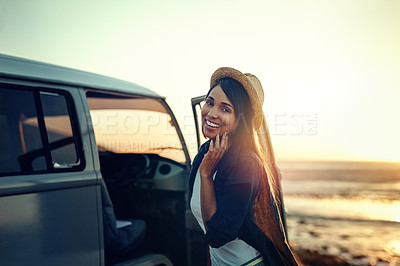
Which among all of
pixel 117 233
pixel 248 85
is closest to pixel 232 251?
pixel 248 85

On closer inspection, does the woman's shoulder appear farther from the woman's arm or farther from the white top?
the white top

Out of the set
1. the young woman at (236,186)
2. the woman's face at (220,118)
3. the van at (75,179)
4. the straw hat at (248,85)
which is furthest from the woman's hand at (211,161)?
the van at (75,179)

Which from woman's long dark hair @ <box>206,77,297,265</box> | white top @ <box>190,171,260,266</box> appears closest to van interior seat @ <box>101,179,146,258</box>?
white top @ <box>190,171,260,266</box>

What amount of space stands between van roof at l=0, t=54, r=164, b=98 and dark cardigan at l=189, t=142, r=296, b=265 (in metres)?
1.50

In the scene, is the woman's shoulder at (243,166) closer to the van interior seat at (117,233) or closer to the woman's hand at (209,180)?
the woman's hand at (209,180)

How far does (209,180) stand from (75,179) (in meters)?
1.18

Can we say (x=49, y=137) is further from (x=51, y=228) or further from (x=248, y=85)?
(x=248, y=85)

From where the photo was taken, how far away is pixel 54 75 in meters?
2.04

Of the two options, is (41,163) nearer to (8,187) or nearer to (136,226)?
(8,187)

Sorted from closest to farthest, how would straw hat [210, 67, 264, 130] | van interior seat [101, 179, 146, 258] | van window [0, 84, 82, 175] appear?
straw hat [210, 67, 264, 130] → van window [0, 84, 82, 175] → van interior seat [101, 179, 146, 258]

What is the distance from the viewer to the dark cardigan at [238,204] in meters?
1.15

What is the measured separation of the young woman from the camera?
1.17m

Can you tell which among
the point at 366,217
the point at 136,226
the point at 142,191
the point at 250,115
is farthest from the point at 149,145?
the point at 366,217

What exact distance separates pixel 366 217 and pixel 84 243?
1423 centimetres
